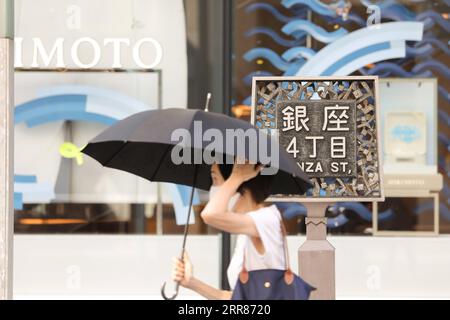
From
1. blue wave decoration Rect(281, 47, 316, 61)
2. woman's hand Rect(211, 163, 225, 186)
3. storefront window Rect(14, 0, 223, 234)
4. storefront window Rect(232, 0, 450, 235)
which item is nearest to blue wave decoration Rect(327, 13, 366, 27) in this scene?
storefront window Rect(232, 0, 450, 235)

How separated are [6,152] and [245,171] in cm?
319

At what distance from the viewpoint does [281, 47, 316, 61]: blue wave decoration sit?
1066 cm

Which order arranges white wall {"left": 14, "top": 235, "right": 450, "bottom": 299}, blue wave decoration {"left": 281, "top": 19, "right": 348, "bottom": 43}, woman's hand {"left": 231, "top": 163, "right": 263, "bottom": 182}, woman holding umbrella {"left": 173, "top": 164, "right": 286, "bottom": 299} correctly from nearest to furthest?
woman holding umbrella {"left": 173, "top": 164, "right": 286, "bottom": 299} → woman's hand {"left": 231, "top": 163, "right": 263, "bottom": 182} → white wall {"left": 14, "top": 235, "right": 450, "bottom": 299} → blue wave decoration {"left": 281, "top": 19, "right": 348, "bottom": 43}

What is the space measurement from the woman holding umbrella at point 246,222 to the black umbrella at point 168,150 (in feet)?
0.51

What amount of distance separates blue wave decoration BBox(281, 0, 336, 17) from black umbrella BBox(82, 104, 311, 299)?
445 cm

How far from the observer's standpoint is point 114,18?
10711 millimetres

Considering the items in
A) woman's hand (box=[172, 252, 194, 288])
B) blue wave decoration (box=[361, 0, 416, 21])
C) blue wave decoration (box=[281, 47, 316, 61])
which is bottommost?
Result: woman's hand (box=[172, 252, 194, 288])

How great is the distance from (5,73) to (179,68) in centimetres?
256

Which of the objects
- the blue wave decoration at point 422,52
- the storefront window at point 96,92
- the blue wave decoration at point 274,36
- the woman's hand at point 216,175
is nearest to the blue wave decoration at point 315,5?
the blue wave decoration at point 274,36

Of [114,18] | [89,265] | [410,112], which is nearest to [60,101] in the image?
[114,18]

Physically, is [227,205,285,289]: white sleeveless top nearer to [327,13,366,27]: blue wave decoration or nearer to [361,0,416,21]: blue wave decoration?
[327,13,366,27]: blue wave decoration

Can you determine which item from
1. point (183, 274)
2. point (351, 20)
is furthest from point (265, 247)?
point (351, 20)

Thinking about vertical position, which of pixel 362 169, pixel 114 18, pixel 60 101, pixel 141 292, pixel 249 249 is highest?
pixel 114 18
